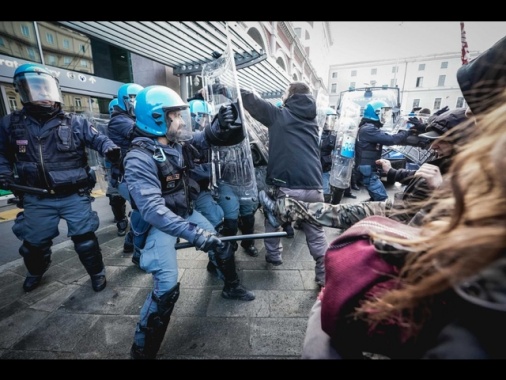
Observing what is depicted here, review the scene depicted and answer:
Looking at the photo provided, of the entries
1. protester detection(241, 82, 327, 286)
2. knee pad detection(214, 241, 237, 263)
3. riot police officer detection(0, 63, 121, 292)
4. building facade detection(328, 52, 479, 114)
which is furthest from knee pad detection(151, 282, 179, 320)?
building facade detection(328, 52, 479, 114)

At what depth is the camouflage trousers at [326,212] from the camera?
→ 150 centimetres

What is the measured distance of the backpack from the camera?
594mm

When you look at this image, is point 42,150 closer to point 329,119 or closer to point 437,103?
point 329,119

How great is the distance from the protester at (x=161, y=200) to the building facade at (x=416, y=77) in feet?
156

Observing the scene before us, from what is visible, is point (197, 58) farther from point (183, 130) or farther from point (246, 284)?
point (246, 284)

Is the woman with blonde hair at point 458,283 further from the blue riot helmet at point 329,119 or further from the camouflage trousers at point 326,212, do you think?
the blue riot helmet at point 329,119

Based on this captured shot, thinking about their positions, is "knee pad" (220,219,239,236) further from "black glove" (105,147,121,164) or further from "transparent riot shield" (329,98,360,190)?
"transparent riot shield" (329,98,360,190)

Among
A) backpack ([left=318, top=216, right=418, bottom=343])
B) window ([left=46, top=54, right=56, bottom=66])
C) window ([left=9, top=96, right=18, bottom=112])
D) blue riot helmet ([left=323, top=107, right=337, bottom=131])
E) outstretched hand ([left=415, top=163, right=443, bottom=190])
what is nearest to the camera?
backpack ([left=318, top=216, right=418, bottom=343])

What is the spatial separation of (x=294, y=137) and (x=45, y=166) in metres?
2.76

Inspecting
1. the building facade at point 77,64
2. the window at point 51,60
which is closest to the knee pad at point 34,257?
the building facade at point 77,64

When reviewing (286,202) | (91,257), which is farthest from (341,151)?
(91,257)

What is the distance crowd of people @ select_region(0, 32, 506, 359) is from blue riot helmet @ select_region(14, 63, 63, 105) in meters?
0.01
